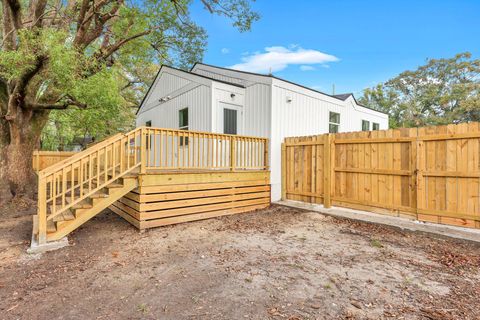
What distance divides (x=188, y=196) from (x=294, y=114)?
4.34 meters

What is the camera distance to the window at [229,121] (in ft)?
25.6

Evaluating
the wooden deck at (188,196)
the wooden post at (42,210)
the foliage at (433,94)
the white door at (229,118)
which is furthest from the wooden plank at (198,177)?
the foliage at (433,94)

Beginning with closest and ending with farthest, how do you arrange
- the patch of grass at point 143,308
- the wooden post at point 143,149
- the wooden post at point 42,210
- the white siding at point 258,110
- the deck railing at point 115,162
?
the patch of grass at point 143,308
the wooden post at point 42,210
the deck railing at point 115,162
the wooden post at point 143,149
the white siding at point 258,110

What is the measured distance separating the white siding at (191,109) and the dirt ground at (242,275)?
401 centimetres

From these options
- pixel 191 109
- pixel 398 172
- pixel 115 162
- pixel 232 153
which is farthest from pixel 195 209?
pixel 398 172

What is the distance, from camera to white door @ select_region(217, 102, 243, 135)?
7.70 metres

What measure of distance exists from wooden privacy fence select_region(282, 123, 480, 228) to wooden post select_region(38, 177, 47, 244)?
5619 millimetres

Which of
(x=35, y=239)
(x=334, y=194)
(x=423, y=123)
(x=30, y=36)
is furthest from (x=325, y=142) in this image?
(x=423, y=123)

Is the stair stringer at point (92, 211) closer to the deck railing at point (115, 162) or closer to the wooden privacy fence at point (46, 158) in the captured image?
the deck railing at point (115, 162)

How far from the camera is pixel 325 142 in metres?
6.34

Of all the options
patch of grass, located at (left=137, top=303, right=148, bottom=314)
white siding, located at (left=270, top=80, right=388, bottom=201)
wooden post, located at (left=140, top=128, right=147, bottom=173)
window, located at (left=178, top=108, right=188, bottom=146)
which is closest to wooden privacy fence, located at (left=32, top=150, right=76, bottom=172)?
window, located at (left=178, top=108, right=188, bottom=146)

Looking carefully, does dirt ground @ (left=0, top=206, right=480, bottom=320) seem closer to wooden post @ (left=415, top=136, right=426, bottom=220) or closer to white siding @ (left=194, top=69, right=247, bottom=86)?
wooden post @ (left=415, top=136, right=426, bottom=220)

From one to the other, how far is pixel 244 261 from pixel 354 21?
1393 centimetres

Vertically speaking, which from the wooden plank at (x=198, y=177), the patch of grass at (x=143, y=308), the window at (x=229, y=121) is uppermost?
the window at (x=229, y=121)
